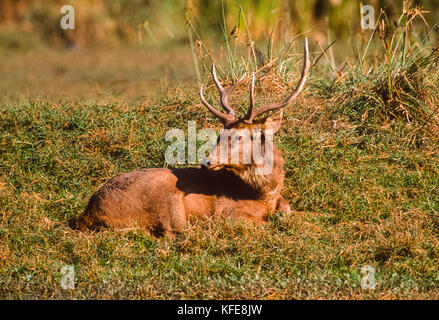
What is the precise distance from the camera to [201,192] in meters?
6.01

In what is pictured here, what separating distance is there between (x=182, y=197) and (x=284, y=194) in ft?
4.09

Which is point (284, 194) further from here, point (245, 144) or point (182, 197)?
point (182, 197)

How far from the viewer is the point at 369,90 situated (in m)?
7.80

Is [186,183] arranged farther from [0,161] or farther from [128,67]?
[128,67]

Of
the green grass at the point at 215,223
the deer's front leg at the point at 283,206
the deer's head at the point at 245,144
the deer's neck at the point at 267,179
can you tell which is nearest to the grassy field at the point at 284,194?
the green grass at the point at 215,223

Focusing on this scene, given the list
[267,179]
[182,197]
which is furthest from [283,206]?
[182,197]

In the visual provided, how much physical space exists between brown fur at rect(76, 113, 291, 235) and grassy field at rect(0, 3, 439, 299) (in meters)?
0.16

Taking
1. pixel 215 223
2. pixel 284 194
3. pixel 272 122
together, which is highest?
pixel 272 122

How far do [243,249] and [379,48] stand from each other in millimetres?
5241

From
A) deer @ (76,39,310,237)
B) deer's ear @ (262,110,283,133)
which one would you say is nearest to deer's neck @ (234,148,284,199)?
deer @ (76,39,310,237)

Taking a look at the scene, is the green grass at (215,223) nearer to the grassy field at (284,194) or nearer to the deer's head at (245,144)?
the grassy field at (284,194)

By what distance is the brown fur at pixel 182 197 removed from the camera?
5859 millimetres

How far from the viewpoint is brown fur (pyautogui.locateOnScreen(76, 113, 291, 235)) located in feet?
19.2
